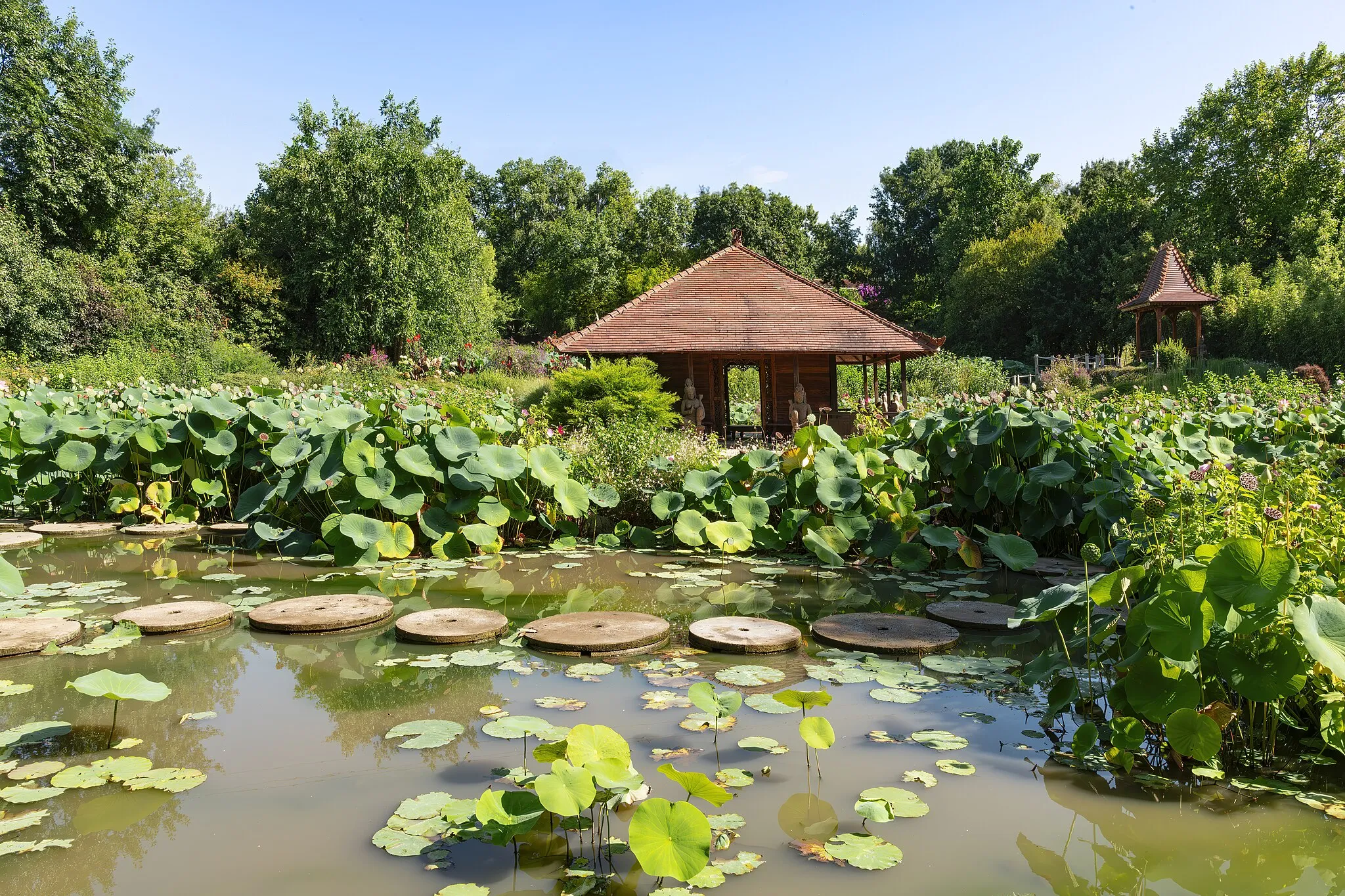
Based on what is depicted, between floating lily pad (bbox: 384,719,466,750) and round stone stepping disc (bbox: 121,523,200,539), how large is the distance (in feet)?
17.3

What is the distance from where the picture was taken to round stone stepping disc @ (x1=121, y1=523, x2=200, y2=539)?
7457 mm

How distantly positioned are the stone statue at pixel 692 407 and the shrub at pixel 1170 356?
47.5 feet

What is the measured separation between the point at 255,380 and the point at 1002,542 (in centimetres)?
2074

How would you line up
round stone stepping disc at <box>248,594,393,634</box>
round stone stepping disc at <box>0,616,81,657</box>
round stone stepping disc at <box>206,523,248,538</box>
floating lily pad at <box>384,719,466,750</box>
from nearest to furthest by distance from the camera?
1. floating lily pad at <box>384,719,466,750</box>
2. round stone stepping disc at <box>0,616,81,657</box>
3. round stone stepping disc at <box>248,594,393,634</box>
4. round stone stepping disc at <box>206,523,248,538</box>

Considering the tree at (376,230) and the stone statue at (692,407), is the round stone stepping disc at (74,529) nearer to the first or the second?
the stone statue at (692,407)

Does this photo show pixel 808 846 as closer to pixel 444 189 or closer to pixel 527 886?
pixel 527 886

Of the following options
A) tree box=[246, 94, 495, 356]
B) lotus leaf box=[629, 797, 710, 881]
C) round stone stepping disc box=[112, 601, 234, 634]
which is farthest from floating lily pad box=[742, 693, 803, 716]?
tree box=[246, 94, 495, 356]

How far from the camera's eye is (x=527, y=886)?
2.21 m

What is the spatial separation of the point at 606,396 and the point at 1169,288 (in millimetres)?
20685

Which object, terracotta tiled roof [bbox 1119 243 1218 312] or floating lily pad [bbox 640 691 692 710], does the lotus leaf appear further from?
terracotta tiled roof [bbox 1119 243 1218 312]

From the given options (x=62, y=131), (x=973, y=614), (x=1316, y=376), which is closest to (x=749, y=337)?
(x=1316, y=376)

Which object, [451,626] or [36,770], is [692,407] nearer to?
[451,626]

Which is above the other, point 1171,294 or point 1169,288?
point 1169,288

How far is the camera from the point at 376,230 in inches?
1046
